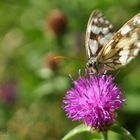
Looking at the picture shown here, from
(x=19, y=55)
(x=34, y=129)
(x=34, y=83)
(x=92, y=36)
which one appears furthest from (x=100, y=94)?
(x=19, y=55)

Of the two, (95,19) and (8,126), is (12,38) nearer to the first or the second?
(8,126)

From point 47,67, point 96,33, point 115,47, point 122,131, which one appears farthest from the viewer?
point 47,67

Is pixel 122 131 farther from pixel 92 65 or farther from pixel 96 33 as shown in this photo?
pixel 96 33

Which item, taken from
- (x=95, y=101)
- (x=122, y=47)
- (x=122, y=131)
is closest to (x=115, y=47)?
(x=122, y=47)

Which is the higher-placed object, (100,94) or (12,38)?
(12,38)

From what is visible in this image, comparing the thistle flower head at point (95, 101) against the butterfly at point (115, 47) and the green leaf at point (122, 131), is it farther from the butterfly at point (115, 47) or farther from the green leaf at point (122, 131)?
the butterfly at point (115, 47)

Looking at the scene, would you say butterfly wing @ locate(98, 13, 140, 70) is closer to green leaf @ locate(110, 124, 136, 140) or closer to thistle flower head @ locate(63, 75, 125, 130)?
thistle flower head @ locate(63, 75, 125, 130)

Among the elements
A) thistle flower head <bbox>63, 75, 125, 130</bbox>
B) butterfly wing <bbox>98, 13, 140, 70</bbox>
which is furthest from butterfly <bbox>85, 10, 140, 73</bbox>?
thistle flower head <bbox>63, 75, 125, 130</bbox>
